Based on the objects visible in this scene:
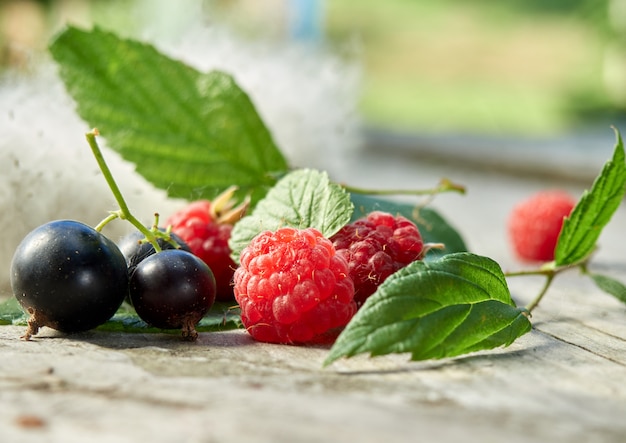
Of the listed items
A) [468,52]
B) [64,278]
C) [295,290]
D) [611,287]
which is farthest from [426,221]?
[468,52]

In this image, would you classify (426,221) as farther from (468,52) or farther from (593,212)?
(468,52)

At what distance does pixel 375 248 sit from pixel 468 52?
708cm

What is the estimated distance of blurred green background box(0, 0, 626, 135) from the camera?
12.1 ft

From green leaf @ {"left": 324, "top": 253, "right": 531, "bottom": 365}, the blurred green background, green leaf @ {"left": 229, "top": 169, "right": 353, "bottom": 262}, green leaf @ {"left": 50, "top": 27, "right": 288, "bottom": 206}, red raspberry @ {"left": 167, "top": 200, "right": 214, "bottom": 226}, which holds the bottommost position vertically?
green leaf @ {"left": 324, "top": 253, "right": 531, "bottom": 365}

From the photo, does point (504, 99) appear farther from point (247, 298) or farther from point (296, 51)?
point (247, 298)

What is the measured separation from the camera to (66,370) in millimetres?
560

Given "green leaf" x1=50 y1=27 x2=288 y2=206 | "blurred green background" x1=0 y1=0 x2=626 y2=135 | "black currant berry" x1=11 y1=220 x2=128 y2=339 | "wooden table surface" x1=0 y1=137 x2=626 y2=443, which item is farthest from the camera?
"blurred green background" x1=0 y1=0 x2=626 y2=135

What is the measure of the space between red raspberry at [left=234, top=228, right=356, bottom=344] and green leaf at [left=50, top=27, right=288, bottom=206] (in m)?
0.22

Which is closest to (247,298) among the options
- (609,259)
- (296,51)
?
(609,259)

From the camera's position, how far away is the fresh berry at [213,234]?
873 mm

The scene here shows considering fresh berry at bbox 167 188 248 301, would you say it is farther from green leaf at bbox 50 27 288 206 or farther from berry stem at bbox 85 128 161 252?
berry stem at bbox 85 128 161 252

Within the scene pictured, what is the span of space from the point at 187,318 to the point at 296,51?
1026 millimetres

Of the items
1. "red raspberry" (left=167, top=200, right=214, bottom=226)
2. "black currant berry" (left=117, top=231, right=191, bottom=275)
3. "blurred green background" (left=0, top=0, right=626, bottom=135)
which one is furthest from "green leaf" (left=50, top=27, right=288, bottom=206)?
"blurred green background" (left=0, top=0, right=626, bottom=135)

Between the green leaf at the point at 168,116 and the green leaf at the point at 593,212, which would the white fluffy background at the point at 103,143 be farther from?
the green leaf at the point at 593,212
